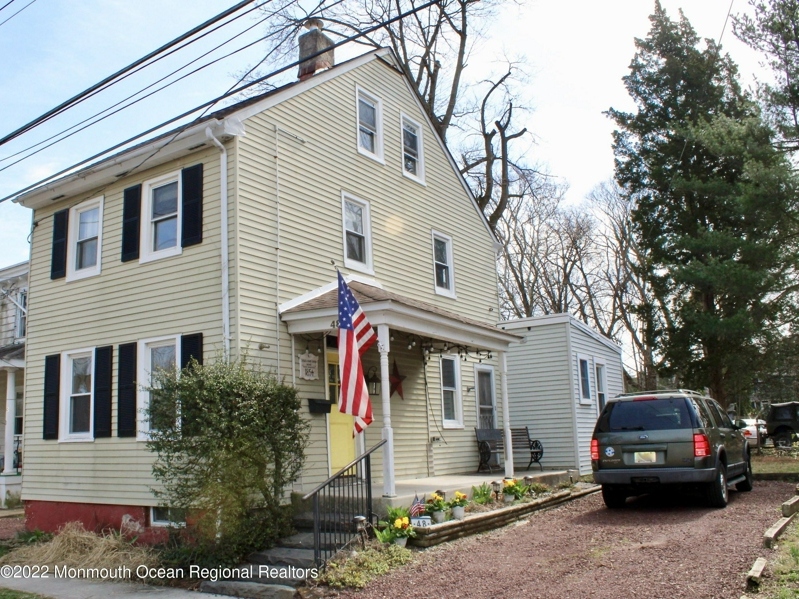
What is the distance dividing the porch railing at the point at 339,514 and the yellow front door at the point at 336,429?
6.44 ft

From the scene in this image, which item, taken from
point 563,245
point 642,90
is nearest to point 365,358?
point 642,90

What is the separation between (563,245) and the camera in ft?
124

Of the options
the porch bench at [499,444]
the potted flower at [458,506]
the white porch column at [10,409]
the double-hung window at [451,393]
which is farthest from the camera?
the white porch column at [10,409]

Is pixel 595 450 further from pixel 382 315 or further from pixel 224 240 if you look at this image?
pixel 224 240

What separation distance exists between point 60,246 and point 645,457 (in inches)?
414

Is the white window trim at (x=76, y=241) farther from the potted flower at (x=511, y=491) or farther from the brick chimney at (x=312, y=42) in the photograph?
the potted flower at (x=511, y=491)

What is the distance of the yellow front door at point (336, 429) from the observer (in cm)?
1164

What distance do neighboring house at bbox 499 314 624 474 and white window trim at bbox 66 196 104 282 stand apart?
9.45 meters

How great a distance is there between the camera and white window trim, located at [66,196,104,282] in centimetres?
1248

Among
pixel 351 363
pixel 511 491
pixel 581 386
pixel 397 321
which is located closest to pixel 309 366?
pixel 397 321

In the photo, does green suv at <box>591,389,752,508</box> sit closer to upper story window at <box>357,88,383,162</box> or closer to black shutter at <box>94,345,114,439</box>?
upper story window at <box>357,88,383,162</box>

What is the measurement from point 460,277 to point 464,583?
9703 millimetres

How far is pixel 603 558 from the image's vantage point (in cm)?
788

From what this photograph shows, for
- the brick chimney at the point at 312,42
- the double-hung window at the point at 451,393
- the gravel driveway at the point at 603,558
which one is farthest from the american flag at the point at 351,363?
the brick chimney at the point at 312,42
